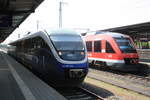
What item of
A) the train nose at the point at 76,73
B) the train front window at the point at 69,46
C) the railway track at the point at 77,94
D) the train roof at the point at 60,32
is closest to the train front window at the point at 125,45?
the train roof at the point at 60,32

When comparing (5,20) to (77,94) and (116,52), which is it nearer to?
(116,52)

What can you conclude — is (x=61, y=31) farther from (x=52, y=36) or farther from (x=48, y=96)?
(x=48, y=96)

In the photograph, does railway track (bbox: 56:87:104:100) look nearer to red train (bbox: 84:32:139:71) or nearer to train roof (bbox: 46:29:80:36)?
train roof (bbox: 46:29:80:36)

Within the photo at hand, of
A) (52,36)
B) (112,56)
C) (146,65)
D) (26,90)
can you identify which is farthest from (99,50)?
(26,90)

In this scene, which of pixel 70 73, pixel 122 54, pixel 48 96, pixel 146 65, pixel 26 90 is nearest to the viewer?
pixel 48 96

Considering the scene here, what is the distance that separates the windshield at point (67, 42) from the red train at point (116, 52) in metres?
5.73

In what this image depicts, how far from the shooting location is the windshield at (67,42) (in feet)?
34.7

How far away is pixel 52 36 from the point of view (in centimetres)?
1112

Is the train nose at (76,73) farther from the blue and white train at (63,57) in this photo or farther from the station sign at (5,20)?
the station sign at (5,20)

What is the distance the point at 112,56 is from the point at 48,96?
976cm

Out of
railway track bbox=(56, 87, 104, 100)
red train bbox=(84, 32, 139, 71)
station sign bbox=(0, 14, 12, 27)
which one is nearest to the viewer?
railway track bbox=(56, 87, 104, 100)

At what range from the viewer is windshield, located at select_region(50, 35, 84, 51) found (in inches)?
416

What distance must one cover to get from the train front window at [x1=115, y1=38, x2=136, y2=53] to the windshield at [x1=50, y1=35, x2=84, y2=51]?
19.5 feet

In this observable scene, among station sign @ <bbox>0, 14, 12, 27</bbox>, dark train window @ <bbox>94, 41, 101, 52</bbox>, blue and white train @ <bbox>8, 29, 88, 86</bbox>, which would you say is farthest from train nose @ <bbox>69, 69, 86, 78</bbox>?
station sign @ <bbox>0, 14, 12, 27</bbox>
